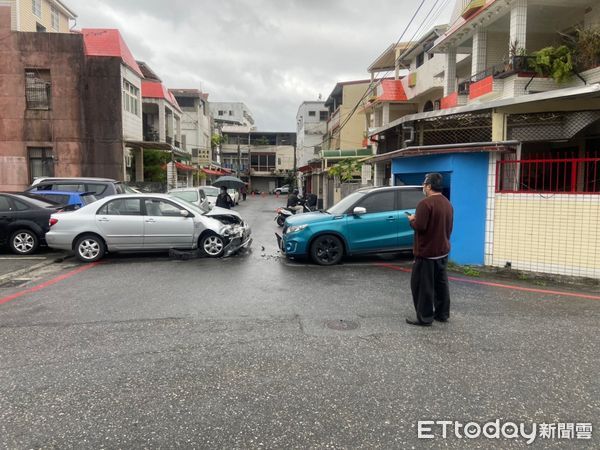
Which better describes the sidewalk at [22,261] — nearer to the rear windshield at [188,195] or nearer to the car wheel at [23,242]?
the car wheel at [23,242]

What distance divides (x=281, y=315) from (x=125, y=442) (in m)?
2.87

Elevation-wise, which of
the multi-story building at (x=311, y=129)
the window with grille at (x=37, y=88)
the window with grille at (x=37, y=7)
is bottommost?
the window with grille at (x=37, y=88)

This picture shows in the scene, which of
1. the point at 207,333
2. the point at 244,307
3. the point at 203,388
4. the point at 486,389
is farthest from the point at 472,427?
the point at 244,307

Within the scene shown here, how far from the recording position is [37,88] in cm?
2156

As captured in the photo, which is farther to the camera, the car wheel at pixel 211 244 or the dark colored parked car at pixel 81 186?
the dark colored parked car at pixel 81 186

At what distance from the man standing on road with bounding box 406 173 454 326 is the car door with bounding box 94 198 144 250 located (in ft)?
21.3

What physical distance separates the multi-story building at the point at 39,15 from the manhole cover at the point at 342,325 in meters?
24.9

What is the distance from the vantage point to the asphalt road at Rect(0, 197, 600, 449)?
3.05 metres

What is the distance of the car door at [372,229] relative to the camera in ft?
29.7

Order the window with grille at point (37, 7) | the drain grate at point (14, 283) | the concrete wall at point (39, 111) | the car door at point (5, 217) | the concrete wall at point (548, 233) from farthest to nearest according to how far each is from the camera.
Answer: the window with grille at point (37, 7)
the concrete wall at point (39, 111)
the car door at point (5, 217)
the concrete wall at point (548, 233)
the drain grate at point (14, 283)

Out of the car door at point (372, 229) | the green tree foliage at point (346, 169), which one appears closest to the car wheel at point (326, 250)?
the car door at point (372, 229)

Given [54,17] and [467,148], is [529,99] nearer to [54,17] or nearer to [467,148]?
[467,148]

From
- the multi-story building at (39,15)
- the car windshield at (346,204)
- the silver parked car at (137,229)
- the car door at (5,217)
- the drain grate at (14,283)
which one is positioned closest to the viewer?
the drain grate at (14,283)

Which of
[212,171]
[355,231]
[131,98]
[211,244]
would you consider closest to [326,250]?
[355,231]
